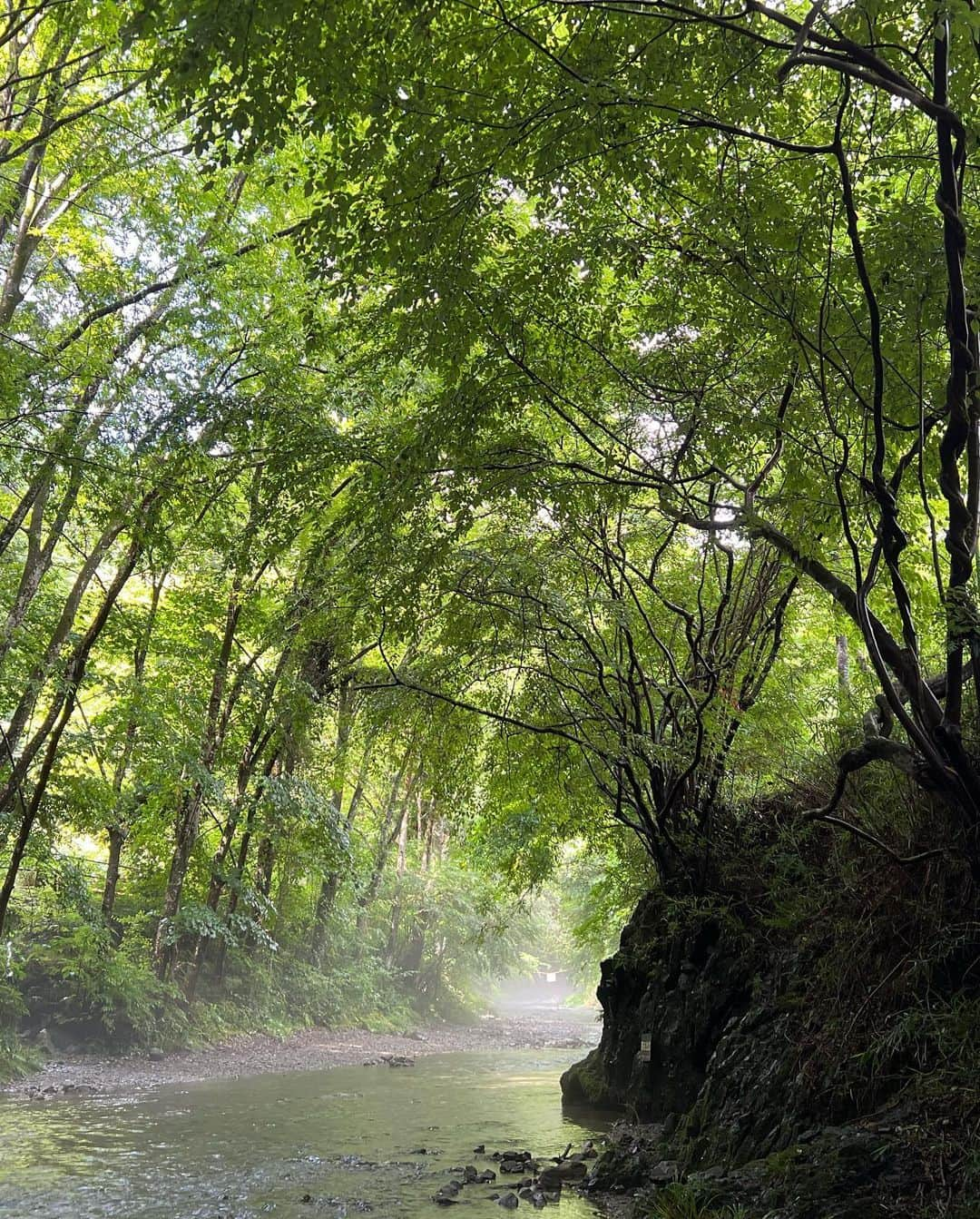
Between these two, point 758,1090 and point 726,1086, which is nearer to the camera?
point 758,1090

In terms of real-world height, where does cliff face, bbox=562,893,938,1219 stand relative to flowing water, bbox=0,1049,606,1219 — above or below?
above

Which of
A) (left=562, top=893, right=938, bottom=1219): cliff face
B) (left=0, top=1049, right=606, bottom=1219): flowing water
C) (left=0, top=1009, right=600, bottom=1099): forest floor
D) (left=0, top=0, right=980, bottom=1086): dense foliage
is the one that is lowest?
(left=0, top=1009, right=600, bottom=1099): forest floor

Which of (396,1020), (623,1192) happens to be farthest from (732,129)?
(396,1020)

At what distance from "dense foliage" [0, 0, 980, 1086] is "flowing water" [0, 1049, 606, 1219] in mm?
2616

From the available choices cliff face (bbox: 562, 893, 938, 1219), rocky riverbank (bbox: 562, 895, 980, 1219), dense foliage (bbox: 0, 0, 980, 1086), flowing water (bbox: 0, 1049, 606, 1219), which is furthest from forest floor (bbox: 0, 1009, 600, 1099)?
rocky riverbank (bbox: 562, 895, 980, 1219)

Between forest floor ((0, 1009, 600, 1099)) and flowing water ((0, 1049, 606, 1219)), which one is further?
forest floor ((0, 1009, 600, 1099))

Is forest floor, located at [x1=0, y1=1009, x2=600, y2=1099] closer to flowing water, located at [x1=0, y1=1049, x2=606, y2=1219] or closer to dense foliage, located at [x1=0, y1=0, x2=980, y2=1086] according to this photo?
flowing water, located at [x1=0, y1=1049, x2=606, y2=1219]

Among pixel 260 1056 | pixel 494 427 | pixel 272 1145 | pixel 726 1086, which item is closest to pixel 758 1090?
pixel 726 1086

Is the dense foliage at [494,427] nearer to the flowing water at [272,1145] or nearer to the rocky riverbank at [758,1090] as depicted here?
the rocky riverbank at [758,1090]

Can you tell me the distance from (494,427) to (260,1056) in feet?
42.1

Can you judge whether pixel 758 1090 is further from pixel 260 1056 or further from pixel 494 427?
pixel 260 1056

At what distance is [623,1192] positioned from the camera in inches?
227

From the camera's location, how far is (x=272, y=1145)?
7789 mm

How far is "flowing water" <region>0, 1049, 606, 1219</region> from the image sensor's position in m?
5.77
